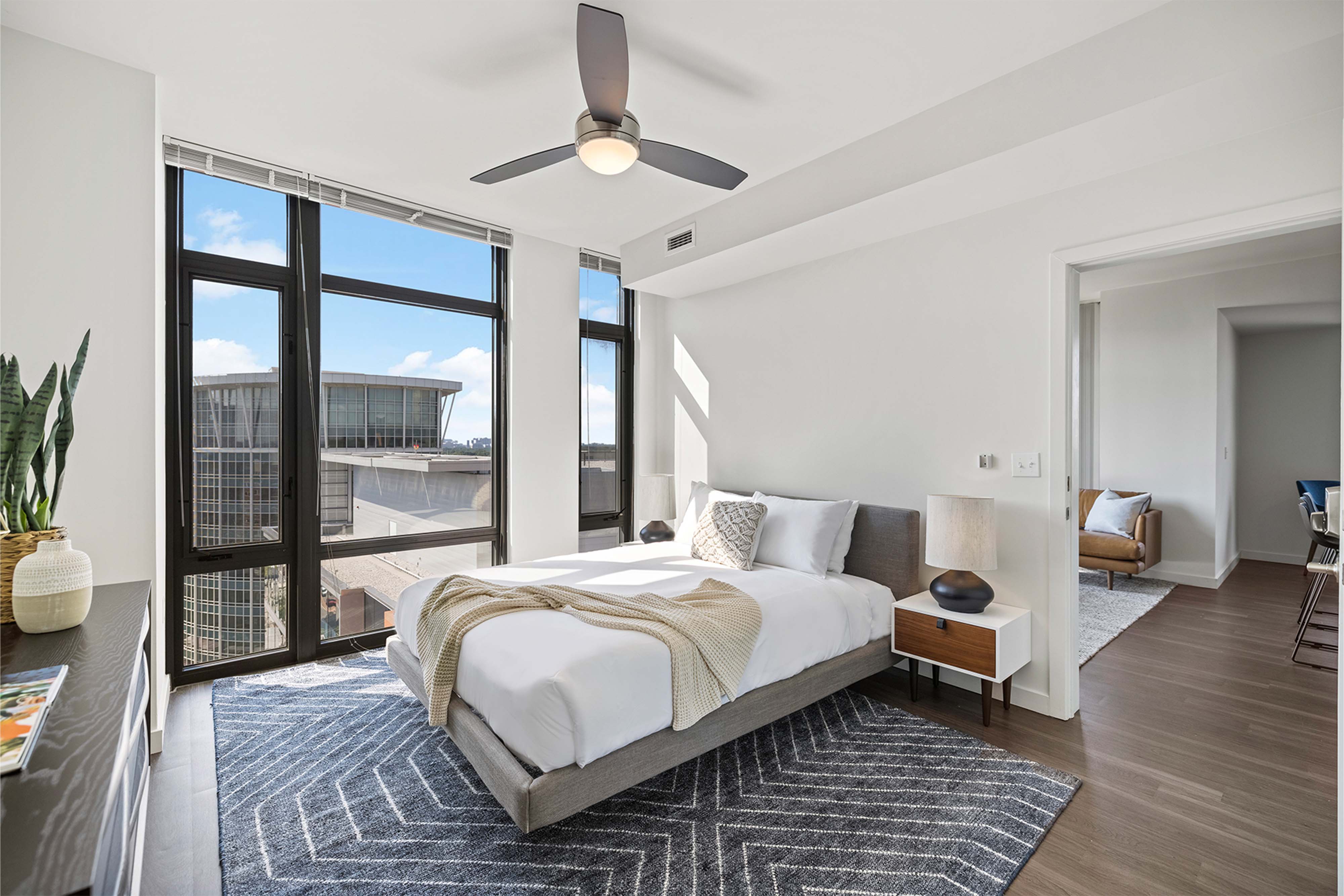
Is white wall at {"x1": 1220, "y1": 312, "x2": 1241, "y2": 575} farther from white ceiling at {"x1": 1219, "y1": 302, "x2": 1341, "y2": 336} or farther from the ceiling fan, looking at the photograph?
the ceiling fan

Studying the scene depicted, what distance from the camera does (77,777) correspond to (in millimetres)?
890

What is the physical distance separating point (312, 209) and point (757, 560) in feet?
10.9

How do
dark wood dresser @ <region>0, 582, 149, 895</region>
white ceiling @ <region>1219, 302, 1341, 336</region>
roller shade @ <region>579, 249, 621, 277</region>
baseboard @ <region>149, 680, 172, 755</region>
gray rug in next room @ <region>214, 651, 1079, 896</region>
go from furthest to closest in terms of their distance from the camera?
white ceiling @ <region>1219, 302, 1341, 336</region> < roller shade @ <region>579, 249, 621, 277</region> < baseboard @ <region>149, 680, 172, 755</region> < gray rug in next room @ <region>214, 651, 1079, 896</region> < dark wood dresser @ <region>0, 582, 149, 895</region>

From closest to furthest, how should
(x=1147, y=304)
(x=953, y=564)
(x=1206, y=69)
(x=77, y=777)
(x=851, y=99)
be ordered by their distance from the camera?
(x=77, y=777) → (x=1206, y=69) → (x=851, y=99) → (x=953, y=564) → (x=1147, y=304)

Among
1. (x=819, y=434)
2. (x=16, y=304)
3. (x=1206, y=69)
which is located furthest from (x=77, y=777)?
(x=819, y=434)

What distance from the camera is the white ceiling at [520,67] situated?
6.95 feet

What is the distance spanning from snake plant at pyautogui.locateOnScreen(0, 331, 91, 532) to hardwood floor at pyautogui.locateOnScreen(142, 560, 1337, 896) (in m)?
1.13

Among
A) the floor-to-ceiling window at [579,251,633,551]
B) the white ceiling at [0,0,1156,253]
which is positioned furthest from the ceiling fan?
the floor-to-ceiling window at [579,251,633,551]

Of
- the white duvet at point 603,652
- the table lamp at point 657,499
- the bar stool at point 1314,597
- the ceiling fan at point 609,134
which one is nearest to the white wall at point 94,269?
the white duvet at point 603,652

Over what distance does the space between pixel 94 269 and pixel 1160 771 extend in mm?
4640

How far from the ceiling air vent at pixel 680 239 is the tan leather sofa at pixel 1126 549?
393cm

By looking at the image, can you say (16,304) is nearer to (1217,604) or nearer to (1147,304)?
(1217,604)

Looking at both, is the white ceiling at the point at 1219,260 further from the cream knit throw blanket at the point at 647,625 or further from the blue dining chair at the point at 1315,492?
the cream knit throw blanket at the point at 647,625

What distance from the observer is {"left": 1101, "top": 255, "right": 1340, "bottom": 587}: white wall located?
5.11 m
